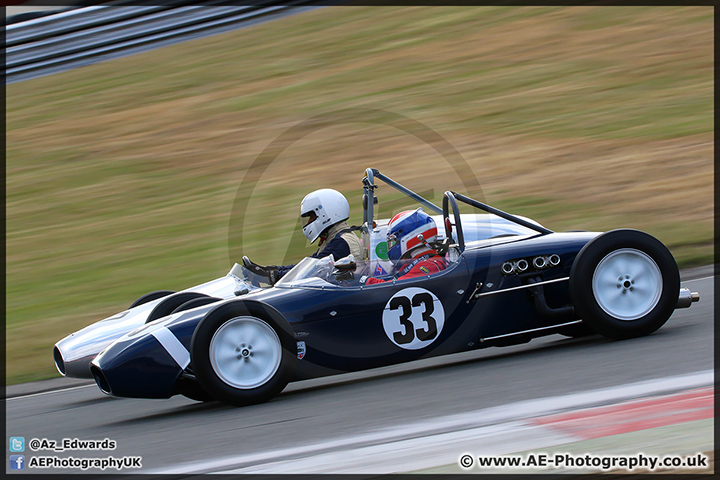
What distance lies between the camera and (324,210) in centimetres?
612

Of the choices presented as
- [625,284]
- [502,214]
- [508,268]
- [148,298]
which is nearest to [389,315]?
[508,268]

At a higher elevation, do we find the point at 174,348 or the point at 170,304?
the point at 170,304

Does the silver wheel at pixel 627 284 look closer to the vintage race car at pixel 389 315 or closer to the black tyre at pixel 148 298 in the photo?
the vintage race car at pixel 389 315

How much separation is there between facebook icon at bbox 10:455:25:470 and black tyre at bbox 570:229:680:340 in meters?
3.45

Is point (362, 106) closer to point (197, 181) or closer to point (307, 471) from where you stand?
point (197, 181)

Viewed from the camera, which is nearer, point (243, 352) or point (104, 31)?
point (243, 352)

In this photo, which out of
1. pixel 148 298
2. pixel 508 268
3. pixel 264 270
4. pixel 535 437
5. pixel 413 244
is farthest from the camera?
pixel 148 298

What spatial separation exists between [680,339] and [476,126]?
8205 mm

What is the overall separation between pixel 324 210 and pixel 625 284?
2.18m

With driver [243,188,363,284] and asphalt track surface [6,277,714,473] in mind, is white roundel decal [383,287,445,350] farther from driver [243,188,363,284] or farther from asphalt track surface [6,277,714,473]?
driver [243,188,363,284]

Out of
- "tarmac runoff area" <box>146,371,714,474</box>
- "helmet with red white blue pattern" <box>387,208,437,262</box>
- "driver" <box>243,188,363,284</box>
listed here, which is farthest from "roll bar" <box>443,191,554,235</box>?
"tarmac runoff area" <box>146,371,714,474</box>

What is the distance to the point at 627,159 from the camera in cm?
1130

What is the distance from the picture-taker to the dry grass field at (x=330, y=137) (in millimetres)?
9891

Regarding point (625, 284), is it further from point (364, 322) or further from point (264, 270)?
point (264, 270)
